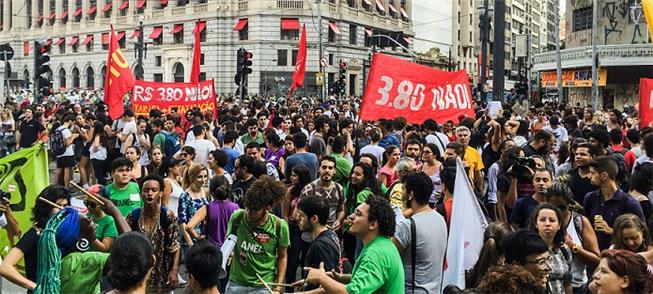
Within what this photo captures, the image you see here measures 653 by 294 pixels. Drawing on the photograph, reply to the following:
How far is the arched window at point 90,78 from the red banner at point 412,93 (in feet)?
198

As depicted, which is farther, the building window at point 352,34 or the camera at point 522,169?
the building window at point 352,34

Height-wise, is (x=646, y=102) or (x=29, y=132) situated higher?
(x=646, y=102)

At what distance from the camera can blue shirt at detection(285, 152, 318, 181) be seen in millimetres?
8555

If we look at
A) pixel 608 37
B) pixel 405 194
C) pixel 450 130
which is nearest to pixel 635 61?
pixel 608 37

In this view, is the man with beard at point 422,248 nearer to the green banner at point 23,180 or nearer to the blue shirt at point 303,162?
the green banner at point 23,180

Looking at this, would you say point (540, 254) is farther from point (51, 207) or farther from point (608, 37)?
point (608, 37)

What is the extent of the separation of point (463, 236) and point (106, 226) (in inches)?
99.1

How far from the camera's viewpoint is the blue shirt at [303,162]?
8555 millimetres

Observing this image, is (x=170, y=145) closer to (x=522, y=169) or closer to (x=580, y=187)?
(x=522, y=169)

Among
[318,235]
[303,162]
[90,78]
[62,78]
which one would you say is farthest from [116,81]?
[62,78]

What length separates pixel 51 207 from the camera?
4898mm

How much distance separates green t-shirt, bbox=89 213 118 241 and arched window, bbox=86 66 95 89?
64291 mm

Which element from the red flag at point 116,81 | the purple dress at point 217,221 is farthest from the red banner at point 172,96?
the purple dress at point 217,221

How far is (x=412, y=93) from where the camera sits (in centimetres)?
1022
